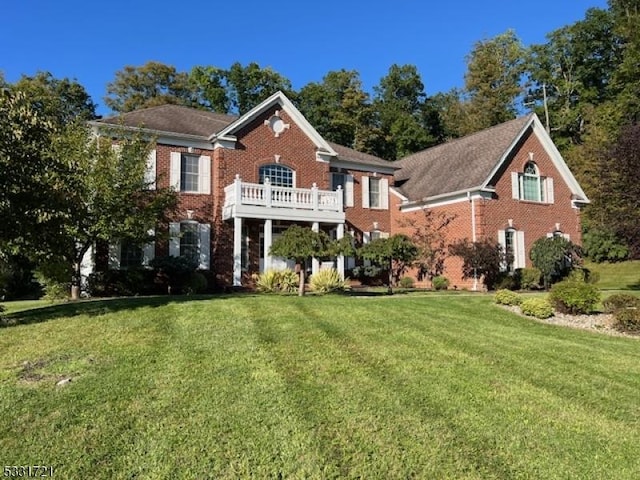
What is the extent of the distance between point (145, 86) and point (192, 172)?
87.3 ft

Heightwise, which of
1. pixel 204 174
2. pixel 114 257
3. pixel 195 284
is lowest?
pixel 195 284

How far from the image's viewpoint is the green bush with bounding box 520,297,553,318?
11977mm

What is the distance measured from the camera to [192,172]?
21203 millimetres

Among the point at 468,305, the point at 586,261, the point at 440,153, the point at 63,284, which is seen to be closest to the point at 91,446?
the point at 468,305

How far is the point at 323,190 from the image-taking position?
74.2 feet

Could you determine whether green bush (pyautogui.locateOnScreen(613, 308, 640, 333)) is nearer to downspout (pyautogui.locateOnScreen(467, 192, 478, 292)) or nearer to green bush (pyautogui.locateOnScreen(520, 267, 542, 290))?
downspout (pyautogui.locateOnScreen(467, 192, 478, 292))

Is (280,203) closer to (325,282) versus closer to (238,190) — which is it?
(238,190)

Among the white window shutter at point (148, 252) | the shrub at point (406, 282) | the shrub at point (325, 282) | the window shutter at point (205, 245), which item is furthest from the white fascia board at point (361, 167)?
the white window shutter at point (148, 252)

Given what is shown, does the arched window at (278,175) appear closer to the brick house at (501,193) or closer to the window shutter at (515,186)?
the brick house at (501,193)

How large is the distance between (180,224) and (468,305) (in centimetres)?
1199

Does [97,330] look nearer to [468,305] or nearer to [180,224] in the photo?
[468,305]

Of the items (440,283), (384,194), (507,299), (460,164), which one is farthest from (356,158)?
(507,299)

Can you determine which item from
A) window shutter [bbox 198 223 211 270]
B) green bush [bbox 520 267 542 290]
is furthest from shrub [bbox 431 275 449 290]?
window shutter [bbox 198 223 211 270]

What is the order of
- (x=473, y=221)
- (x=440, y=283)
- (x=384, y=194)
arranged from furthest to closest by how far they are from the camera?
(x=384, y=194) < (x=440, y=283) < (x=473, y=221)
